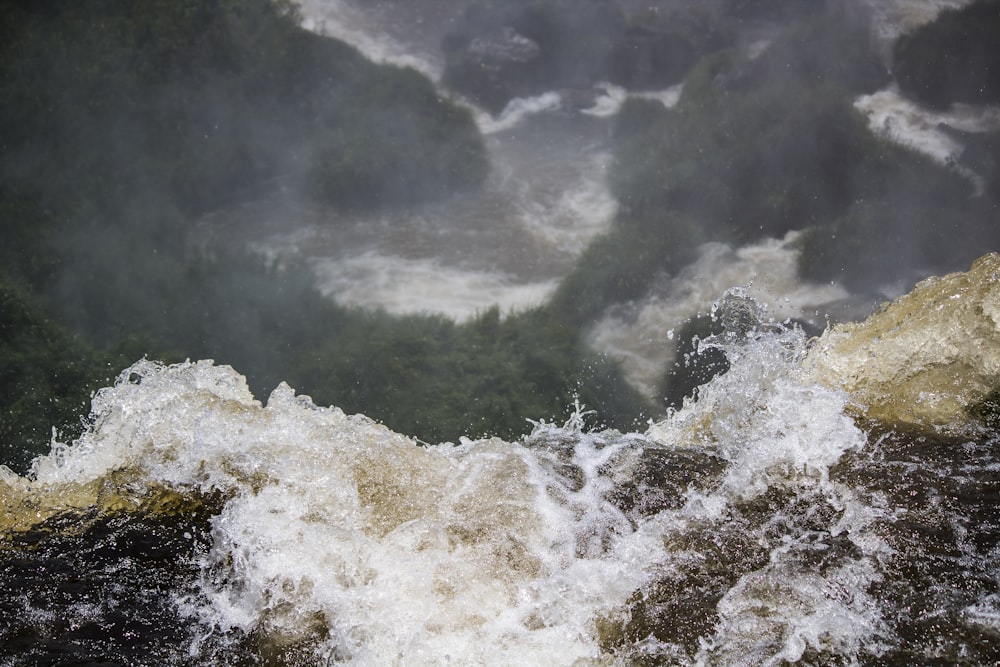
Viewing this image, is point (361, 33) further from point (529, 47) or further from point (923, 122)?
point (923, 122)

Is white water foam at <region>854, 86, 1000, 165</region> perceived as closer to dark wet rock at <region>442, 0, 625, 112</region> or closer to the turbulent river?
dark wet rock at <region>442, 0, 625, 112</region>

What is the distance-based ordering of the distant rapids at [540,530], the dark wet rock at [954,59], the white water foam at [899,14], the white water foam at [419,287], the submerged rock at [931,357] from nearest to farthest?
the distant rapids at [540,530] → the submerged rock at [931,357] → the white water foam at [419,287] → the dark wet rock at [954,59] → the white water foam at [899,14]

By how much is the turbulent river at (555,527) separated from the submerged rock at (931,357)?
1cm

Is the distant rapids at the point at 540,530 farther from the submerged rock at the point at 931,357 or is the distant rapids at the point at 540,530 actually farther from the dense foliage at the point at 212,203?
Result: the dense foliage at the point at 212,203

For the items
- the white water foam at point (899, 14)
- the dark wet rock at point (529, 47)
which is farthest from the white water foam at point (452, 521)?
the white water foam at point (899, 14)

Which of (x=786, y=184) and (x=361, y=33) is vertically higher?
(x=361, y=33)

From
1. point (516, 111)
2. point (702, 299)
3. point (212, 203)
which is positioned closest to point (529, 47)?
point (516, 111)

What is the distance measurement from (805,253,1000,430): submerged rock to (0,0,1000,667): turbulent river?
1 centimetres

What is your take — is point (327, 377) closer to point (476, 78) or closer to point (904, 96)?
point (476, 78)

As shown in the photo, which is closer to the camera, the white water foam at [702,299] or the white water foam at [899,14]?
the white water foam at [702,299]

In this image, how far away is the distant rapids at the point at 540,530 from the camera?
10.2 ft

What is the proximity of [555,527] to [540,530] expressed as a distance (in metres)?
0.07

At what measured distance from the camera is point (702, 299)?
31.9 feet

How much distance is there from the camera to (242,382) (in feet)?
15.0
